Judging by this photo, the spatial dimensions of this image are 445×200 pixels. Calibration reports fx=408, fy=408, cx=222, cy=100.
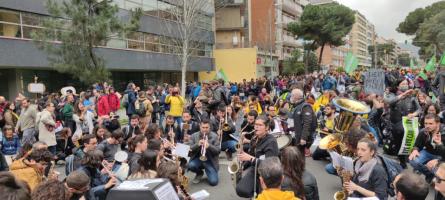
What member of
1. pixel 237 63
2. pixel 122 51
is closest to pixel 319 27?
pixel 237 63

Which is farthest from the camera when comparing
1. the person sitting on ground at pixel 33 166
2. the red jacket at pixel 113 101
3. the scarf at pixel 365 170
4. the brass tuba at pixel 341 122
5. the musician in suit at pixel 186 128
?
the red jacket at pixel 113 101

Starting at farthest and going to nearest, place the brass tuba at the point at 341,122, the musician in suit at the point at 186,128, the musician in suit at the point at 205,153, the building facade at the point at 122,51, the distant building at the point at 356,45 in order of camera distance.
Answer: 1. the distant building at the point at 356,45
2. the building facade at the point at 122,51
3. the musician in suit at the point at 186,128
4. the musician in suit at the point at 205,153
5. the brass tuba at the point at 341,122

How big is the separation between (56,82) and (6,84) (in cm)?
340

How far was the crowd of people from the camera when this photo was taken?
12.6 feet

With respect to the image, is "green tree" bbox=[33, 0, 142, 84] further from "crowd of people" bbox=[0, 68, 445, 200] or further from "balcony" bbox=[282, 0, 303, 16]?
"balcony" bbox=[282, 0, 303, 16]

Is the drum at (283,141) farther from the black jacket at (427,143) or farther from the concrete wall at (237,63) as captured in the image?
the concrete wall at (237,63)

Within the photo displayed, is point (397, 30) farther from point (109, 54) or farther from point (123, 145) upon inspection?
point (123, 145)

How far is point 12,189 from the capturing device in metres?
3.02

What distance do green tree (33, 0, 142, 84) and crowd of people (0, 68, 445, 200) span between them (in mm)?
3640

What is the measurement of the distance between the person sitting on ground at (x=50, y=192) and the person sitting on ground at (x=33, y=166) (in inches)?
85.1

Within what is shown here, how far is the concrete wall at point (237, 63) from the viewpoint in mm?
42938

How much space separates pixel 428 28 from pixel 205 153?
4599 centimetres

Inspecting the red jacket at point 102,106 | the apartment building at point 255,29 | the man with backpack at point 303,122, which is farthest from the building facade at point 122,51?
the man with backpack at point 303,122

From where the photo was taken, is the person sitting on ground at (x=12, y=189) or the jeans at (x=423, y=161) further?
the jeans at (x=423, y=161)
